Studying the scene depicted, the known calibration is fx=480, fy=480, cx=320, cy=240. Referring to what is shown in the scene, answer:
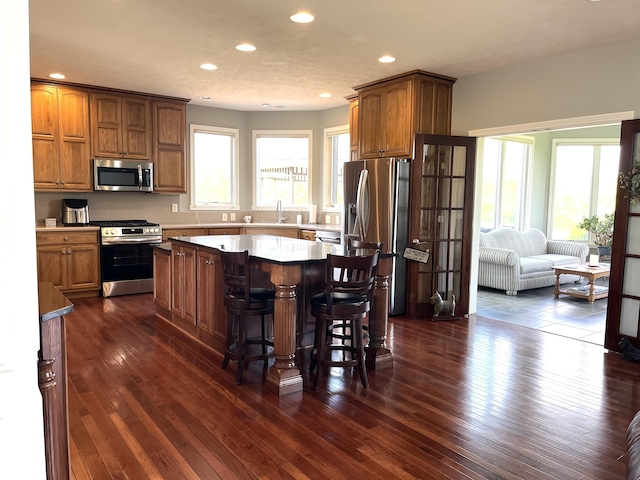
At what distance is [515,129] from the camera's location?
4.74 metres

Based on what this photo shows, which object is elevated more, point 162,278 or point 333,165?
point 333,165

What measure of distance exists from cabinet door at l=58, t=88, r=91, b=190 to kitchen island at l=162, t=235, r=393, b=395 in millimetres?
2329

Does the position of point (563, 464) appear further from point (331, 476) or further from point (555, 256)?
point (555, 256)

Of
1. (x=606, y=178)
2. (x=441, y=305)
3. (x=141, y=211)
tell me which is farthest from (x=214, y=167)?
(x=606, y=178)

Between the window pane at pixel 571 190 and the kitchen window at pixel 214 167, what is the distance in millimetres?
5775

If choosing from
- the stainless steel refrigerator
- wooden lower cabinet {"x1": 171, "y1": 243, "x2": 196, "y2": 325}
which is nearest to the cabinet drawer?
wooden lower cabinet {"x1": 171, "y1": 243, "x2": 196, "y2": 325}

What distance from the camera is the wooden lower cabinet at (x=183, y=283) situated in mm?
4164

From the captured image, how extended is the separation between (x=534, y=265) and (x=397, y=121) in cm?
317

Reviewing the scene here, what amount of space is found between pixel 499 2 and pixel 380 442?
283cm

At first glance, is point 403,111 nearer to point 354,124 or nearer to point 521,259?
point 354,124

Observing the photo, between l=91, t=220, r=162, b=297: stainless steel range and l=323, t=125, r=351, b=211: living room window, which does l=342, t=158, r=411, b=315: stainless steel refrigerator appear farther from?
l=91, t=220, r=162, b=297: stainless steel range

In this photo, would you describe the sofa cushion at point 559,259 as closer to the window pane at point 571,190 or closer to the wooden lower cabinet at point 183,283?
the window pane at point 571,190

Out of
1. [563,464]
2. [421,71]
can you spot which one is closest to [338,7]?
[421,71]

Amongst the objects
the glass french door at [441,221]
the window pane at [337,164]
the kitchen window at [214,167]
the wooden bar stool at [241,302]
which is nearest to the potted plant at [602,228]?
the glass french door at [441,221]
